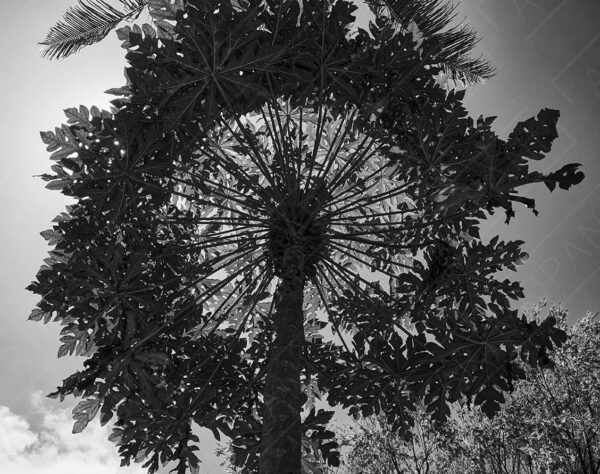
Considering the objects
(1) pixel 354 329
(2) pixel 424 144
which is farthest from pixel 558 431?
(2) pixel 424 144

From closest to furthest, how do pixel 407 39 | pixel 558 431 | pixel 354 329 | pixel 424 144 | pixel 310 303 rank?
pixel 424 144 → pixel 407 39 → pixel 354 329 → pixel 310 303 → pixel 558 431

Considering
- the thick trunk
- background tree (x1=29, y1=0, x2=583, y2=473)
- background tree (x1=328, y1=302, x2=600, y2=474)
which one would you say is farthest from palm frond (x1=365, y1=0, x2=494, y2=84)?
background tree (x1=328, y1=302, x2=600, y2=474)

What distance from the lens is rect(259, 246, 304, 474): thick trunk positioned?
153 inches

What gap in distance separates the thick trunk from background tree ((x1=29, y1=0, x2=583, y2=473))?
0.06ft

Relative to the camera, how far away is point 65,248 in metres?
5.31

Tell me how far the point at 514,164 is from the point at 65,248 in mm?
5101

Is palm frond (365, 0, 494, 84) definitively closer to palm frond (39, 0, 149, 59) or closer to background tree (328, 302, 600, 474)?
palm frond (39, 0, 149, 59)

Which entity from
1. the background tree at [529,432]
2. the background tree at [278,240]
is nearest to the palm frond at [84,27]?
the background tree at [278,240]

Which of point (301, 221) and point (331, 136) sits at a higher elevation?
point (331, 136)

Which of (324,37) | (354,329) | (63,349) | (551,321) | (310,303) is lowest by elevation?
(551,321)

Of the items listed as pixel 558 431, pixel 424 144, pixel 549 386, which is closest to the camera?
pixel 424 144

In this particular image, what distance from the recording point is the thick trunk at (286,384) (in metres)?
3.89

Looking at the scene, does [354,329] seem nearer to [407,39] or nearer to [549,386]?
[407,39]

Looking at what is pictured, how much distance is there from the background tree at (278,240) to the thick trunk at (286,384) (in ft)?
0.06
